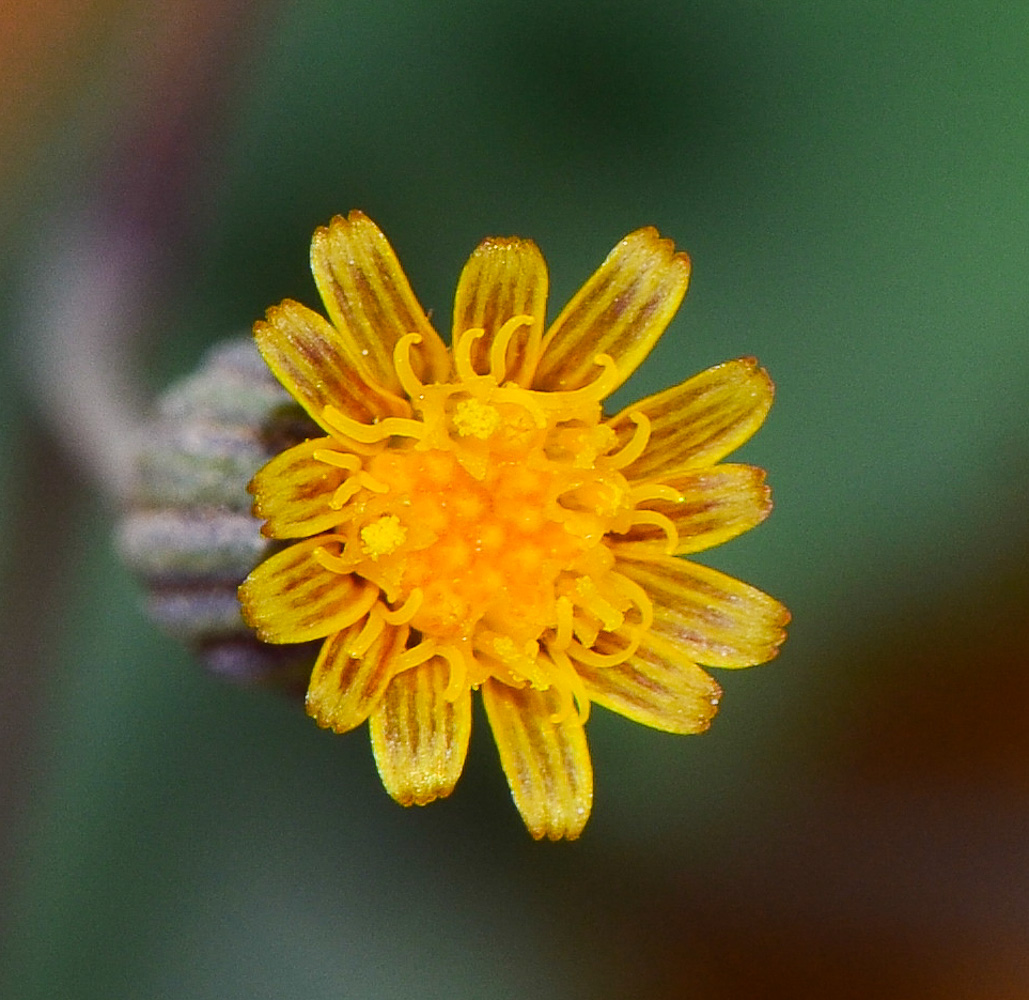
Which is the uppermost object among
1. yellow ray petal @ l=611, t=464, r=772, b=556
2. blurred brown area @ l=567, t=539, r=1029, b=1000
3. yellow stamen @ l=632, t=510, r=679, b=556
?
yellow ray petal @ l=611, t=464, r=772, b=556

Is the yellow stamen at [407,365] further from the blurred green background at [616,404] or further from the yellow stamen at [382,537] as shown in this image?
the blurred green background at [616,404]

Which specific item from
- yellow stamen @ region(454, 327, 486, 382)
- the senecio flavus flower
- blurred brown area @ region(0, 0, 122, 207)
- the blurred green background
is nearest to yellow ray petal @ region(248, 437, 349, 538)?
the senecio flavus flower

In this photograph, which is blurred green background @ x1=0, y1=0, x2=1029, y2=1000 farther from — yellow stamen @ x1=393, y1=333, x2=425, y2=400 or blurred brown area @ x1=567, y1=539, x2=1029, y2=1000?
yellow stamen @ x1=393, y1=333, x2=425, y2=400

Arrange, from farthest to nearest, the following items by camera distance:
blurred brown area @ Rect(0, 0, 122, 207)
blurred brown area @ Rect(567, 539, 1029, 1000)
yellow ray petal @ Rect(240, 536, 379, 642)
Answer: blurred brown area @ Rect(567, 539, 1029, 1000) < blurred brown area @ Rect(0, 0, 122, 207) < yellow ray petal @ Rect(240, 536, 379, 642)

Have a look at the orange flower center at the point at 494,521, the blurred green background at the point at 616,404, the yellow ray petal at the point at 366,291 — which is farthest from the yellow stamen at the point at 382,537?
the blurred green background at the point at 616,404

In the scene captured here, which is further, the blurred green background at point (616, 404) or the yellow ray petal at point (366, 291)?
the blurred green background at point (616, 404)

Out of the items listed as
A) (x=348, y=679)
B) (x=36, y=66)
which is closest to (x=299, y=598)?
(x=348, y=679)

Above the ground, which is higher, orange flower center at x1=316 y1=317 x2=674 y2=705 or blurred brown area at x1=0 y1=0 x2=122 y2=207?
blurred brown area at x1=0 y1=0 x2=122 y2=207

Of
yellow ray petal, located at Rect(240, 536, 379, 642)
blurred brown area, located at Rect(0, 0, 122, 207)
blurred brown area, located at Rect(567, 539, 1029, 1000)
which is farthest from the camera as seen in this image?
blurred brown area, located at Rect(567, 539, 1029, 1000)
